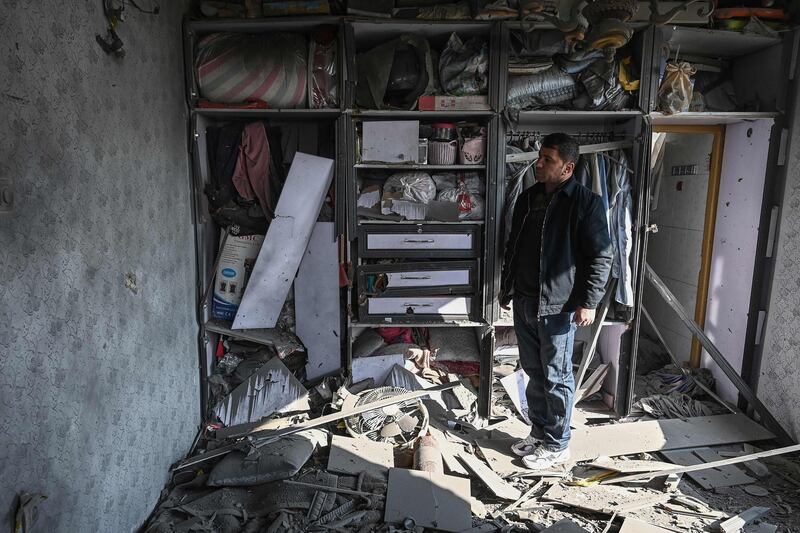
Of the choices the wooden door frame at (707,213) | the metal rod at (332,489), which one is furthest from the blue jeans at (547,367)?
the wooden door frame at (707,213)

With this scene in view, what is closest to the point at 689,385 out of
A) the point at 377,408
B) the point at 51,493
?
the point at 377,408

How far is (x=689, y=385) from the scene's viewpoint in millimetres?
3451

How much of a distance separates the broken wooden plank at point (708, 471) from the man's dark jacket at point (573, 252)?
1.09 meters

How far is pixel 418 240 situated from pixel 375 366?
2.89ft

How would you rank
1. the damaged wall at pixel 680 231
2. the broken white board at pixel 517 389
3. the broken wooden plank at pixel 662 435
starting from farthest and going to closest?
the damaged wall at pixel 680 231 < the broken white board at pixel 517 389 < the broken wooden plank at pixel 662 435

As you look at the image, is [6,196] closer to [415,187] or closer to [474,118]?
[415,187]

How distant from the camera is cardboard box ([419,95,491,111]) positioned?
290 cm

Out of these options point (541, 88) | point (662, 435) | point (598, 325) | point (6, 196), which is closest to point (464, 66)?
point (541, 88)

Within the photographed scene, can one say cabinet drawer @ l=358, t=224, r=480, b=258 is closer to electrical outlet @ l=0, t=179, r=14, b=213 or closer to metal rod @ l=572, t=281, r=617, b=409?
metal rod @ l=572, t=281, r=617, b=409

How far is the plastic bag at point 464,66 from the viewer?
2855 millimetres

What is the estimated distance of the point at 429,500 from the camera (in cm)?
225

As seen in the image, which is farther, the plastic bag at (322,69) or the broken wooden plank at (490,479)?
the plastic bag at (322,69)

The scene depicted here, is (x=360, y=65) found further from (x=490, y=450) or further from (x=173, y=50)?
→ (x=490, y=450)

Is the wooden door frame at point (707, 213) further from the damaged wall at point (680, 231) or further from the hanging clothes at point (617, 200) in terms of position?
the hanging clothes at point (617, 200)
